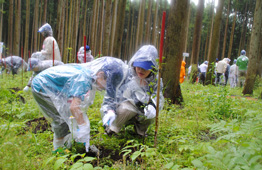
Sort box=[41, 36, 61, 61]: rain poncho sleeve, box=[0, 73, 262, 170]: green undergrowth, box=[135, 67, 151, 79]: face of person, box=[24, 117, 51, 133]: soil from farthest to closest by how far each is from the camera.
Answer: box=[41, 36, 61, 61]: rain poncho sleeve
box=[24, 117, 51, 133]: soil
box=[135, 67, 151, 79]: face of person
box=[0, 73, 262, 170]: green undergrowth

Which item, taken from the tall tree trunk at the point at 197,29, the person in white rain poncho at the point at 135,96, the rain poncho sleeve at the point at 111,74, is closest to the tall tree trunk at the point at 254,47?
the tall tree trunk at the point at 197,29

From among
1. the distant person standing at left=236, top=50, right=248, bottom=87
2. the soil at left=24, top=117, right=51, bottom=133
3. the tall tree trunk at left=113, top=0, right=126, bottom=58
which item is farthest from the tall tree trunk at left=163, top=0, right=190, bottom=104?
the distant person standing at left=236, top=50, right=248, bottom=87

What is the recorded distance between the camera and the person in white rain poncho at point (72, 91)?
81.0 inches

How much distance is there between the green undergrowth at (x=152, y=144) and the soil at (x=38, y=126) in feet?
0.06

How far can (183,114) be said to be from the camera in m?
3.77

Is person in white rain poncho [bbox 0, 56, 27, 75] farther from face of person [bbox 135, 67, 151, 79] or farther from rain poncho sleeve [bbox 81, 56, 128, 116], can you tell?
face of person [bbox 135, 67, 151, 79]

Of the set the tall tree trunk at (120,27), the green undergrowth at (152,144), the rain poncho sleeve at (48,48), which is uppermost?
the tall tree trunk at (120,27)

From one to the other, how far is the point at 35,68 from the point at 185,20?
11.3 ft

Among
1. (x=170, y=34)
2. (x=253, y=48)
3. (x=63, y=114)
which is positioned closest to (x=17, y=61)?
(x=170, y=34)

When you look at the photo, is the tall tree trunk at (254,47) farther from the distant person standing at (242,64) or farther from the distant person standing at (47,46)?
the distant person standing at (47,46)

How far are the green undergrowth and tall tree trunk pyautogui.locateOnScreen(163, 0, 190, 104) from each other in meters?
0.65

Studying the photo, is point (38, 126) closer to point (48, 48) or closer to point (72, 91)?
point (72, 91)

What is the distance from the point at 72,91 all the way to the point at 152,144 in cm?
115

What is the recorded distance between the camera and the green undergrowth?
1254 millimetres
